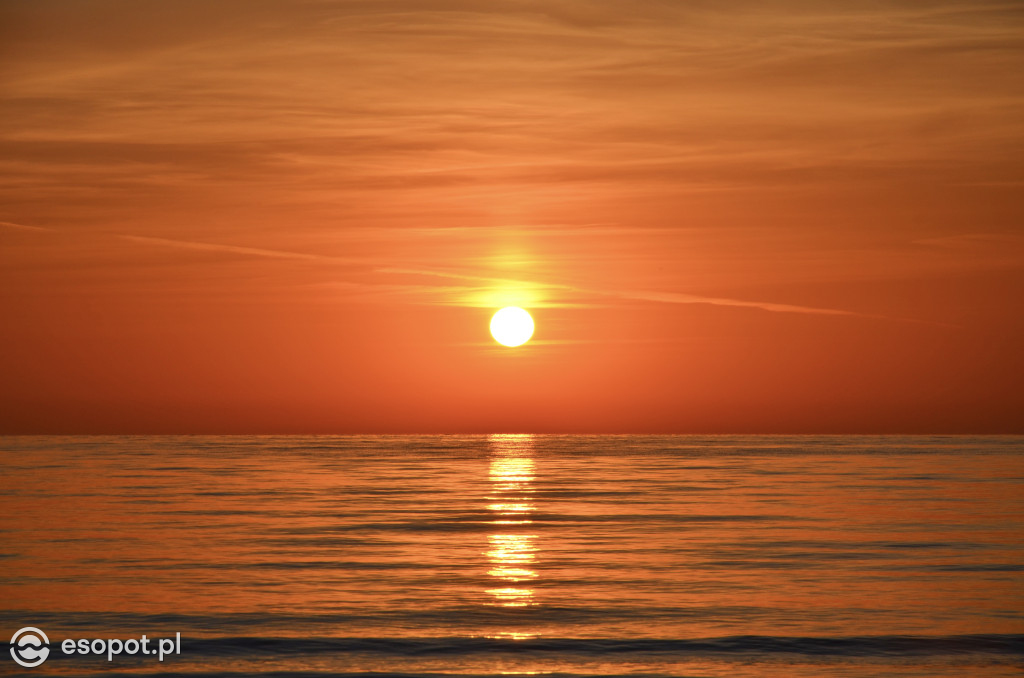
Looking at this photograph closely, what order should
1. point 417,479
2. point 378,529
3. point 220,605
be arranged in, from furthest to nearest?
point 417,479 < point 378,529 < point 220,605

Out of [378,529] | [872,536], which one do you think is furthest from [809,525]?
[378,529]

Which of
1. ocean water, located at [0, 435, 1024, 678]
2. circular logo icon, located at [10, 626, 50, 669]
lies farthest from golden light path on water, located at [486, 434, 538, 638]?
circular logo icon, located at [10, 626, 50, 669]

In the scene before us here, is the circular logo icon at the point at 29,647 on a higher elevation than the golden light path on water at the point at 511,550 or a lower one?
lower

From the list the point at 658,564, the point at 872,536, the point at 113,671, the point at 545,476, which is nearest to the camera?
the point at 113,671

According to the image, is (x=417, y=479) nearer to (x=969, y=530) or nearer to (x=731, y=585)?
(x=969, y=530)

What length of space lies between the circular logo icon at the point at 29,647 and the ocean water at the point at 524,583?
31cm

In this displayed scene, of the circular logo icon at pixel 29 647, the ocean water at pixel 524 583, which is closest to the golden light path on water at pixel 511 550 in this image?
the ocean water at pixel 524 583

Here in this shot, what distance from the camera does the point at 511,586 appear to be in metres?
26.0

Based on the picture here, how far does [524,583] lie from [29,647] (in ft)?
36.7

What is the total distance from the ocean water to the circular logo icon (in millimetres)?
306

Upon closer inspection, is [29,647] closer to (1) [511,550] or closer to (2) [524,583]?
(2) [524,583]

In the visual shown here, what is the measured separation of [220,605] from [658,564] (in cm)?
1166

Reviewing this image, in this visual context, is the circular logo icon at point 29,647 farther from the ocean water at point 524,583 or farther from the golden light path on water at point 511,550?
the golden light path on water at point 511,550

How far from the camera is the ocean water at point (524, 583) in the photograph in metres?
19.3
